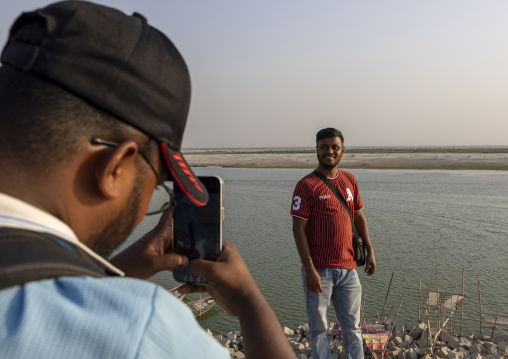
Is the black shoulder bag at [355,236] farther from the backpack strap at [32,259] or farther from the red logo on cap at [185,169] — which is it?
the backpack strap at [32,259]

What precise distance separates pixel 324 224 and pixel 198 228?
8.39 ft

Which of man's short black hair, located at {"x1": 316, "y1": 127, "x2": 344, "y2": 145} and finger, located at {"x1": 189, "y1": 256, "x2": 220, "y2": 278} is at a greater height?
man's short black hair, located at {"x1": 316, "y1": 127, "x2": 344, "y2": 145}

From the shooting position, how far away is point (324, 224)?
433cm

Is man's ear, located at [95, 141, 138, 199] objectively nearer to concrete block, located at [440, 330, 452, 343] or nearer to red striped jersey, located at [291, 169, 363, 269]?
red striped jersey, located at [291, 169, 363, 269]

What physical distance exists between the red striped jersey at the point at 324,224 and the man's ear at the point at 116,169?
341 centimetres

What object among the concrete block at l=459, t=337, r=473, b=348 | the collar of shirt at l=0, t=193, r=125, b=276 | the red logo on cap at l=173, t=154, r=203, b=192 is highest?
the red logo on cap at l=173, t=154, r=203, b=192

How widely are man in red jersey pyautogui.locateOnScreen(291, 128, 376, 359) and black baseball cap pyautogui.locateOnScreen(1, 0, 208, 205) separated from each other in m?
3.31

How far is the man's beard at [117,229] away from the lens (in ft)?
3.30

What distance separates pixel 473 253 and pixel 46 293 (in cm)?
1299

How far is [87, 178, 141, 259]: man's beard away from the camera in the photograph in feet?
3.30

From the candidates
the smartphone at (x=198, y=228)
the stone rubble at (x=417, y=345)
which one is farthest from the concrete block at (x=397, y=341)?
the smartphone at (x=198, y=228)

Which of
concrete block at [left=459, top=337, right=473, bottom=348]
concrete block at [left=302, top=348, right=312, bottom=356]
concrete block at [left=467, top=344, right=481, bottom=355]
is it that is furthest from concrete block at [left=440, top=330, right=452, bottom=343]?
concrete block at [left=302, top=348, right=312, bottom=356]

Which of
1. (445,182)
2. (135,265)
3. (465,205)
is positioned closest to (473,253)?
(465,205)

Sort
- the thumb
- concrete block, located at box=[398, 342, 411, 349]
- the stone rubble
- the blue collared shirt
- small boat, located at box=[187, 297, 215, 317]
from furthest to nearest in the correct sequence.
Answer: small boat, located at box=[187, 297, 215, 317] < concrete block, located at box=[398, 342, 411, 349] < the stone rubble < the thumb < the blue collared shirt
